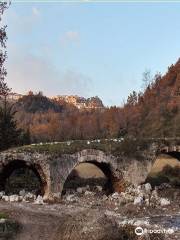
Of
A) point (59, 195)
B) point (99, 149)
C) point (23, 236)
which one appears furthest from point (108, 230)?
point (99, 149)

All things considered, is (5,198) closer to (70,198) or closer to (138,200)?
(70,198)

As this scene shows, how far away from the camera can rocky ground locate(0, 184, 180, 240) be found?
749 inches

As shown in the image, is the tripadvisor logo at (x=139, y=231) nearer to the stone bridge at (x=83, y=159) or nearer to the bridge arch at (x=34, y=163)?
the stone bridge at (x=83, y=159)

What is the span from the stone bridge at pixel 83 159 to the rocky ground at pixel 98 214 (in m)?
1.02

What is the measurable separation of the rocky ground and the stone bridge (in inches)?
40.2

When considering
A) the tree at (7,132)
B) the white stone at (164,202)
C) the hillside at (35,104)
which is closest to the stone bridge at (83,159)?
the white stone at (164,202)

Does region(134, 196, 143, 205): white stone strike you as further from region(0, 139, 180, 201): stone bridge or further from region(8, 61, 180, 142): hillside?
region(8, 61, 180, 142): hillside

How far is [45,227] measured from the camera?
22.4m

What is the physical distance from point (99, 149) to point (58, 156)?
3439mm

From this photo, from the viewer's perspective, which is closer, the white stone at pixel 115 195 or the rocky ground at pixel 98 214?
the rocky ground at pixel 98 214

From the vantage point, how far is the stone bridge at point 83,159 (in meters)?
31.5

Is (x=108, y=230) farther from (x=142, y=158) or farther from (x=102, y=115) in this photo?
(x=102, y=115)

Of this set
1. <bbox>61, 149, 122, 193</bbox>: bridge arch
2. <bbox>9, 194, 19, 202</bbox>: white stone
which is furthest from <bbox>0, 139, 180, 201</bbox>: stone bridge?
<bbox>9, 194, 19, 202</bbox>: white stone

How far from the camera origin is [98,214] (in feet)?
65.2
